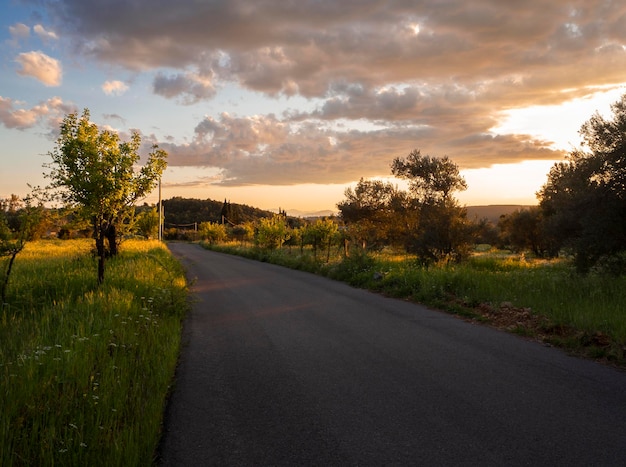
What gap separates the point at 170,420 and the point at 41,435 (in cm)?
120

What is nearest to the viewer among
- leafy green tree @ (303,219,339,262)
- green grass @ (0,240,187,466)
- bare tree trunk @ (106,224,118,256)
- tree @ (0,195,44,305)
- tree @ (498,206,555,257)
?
green grass @ (0,240,187,466)

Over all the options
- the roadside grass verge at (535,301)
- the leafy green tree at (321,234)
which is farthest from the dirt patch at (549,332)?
the leafy green tree at (321,234)

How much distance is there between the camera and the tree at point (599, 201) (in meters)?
11.9

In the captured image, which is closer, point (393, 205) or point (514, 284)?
point (514, 284)

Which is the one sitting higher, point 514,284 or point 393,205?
point 393,205

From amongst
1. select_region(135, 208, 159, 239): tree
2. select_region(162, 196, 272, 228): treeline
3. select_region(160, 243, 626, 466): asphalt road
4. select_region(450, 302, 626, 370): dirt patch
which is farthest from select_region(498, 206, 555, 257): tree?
select_region(162, 196, 272, 228): treeline

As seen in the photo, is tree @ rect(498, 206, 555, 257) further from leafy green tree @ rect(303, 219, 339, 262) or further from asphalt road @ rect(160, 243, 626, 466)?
asphalt road @ rect(160, 243, 626, 466)

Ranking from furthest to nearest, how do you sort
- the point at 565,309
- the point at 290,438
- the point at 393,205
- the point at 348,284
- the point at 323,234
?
1. the point at 393,205
2. the point at 323,234
3. the point at 348,284
4. the point at 565,309
5. the point at 290,438

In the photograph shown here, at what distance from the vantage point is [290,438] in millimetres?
4188

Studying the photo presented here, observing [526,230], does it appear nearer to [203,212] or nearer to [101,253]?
[101,253]

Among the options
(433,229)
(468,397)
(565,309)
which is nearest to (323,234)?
(433,229)

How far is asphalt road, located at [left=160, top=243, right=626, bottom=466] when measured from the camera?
3930 mm

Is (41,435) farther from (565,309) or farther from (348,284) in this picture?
(348,284)

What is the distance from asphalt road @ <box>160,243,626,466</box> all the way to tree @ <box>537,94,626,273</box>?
5.68 m
